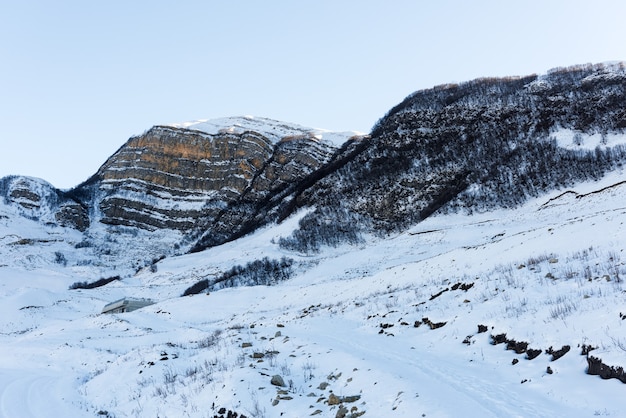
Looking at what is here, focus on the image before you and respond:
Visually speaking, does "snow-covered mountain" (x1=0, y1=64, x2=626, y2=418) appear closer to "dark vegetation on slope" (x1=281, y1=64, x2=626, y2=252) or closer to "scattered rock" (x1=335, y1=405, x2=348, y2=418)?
"scattered rock" (x1=335, y1=405, x2=348, y2=418)

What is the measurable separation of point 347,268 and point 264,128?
137531 mm

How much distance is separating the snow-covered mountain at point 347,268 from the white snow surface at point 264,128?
6.89 ft

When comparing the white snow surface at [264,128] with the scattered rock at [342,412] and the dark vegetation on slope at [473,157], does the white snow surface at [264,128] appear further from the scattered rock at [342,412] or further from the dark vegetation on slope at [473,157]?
the scattered rock at [342,412]

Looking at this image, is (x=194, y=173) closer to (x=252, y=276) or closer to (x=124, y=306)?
(x=252, y=276)

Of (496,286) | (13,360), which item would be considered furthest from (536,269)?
(13,360)

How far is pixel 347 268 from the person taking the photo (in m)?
53.2

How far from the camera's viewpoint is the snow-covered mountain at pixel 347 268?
29.3 feet

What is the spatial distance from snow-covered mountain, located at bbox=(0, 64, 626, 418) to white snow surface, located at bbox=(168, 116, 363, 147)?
2101 millimetres

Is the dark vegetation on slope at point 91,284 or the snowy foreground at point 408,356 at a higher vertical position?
the snowy foreground at point 408,356

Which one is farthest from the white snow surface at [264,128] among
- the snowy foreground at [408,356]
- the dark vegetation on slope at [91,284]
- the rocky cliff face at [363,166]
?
the snowy foreground at [408,356]

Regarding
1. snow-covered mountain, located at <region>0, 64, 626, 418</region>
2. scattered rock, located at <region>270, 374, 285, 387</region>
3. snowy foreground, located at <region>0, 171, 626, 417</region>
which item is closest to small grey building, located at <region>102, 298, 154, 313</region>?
snow-covered mountain, located at <region>0, 64, 626, 418</region>

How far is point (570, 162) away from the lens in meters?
67.0

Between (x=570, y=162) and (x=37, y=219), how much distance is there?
159968 mm

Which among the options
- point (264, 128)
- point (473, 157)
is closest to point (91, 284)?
point (473, 157)
